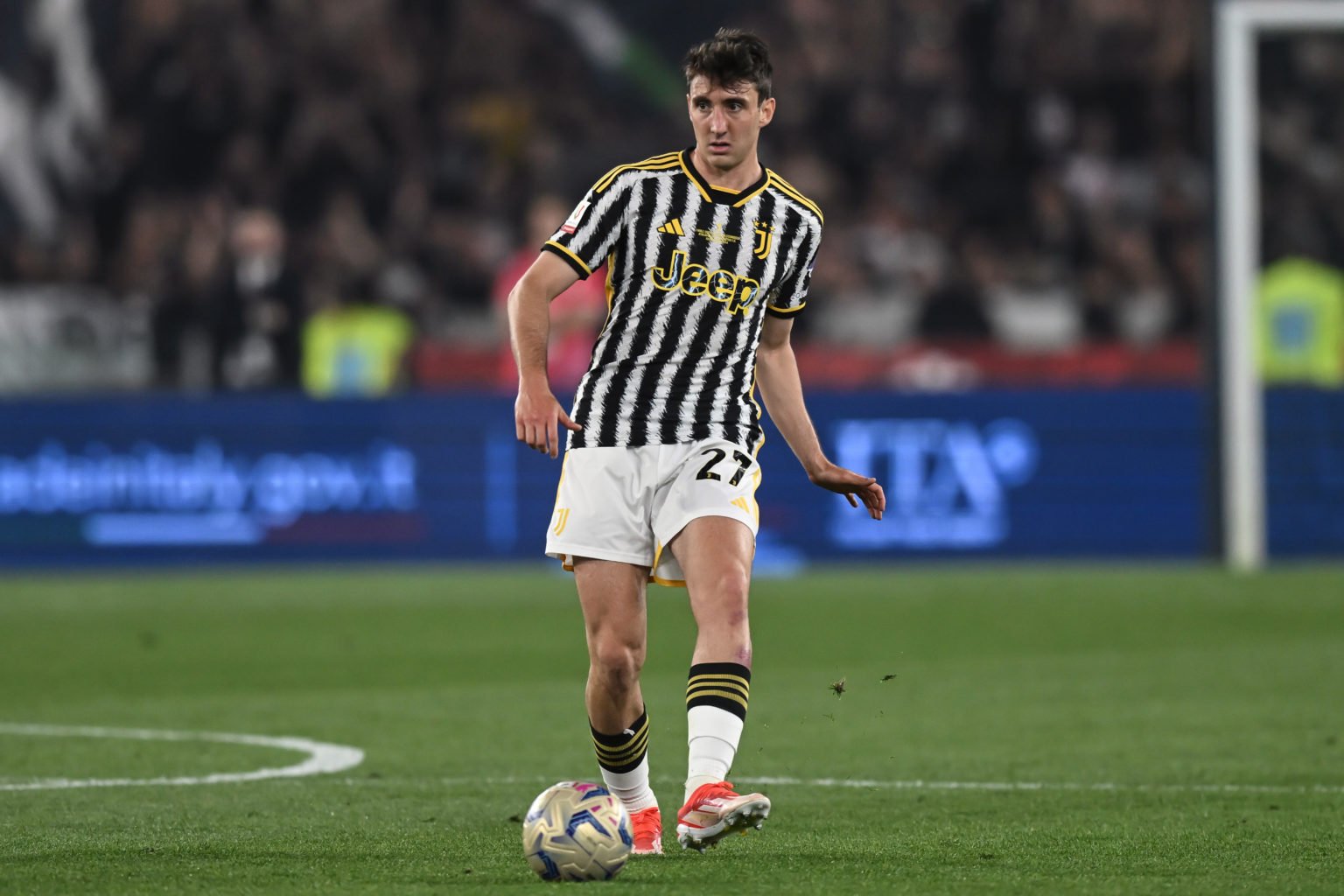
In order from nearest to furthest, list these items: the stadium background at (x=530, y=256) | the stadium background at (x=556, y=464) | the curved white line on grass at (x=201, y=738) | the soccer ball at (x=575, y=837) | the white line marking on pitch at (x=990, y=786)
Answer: the soccer ball at (x=575, y=837) → the stadium background at (x=556, y=464) → the white line marking on pitch at (x=990, y=786) → the curved white line on grass at (x=201, y=738) → the stadium background at (x=530, y=256)

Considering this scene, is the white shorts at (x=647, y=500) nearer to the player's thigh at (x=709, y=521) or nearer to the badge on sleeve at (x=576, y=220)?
the player's thigh at (x=709, y=521)

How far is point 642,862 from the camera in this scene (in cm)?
504

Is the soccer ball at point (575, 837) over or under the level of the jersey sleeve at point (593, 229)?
under

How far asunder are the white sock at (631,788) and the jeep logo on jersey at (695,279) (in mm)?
1119

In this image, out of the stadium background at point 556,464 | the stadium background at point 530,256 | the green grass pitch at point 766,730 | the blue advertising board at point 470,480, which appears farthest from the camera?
the stadium background at point 530,256

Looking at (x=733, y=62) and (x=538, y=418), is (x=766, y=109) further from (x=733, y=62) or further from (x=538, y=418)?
(x=538, y=418)

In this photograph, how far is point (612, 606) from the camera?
17.0 feet

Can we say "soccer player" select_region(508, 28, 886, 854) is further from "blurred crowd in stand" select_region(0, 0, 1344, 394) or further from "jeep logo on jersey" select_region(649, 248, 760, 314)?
"blurred crowd in stand" select_region(0, 0, 1344, 394)

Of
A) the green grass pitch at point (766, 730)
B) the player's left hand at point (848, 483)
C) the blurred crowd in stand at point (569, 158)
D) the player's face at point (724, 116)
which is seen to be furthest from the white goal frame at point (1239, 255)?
the player's face at point (724, 116)

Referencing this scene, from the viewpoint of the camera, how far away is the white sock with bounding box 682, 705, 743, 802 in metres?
4.96

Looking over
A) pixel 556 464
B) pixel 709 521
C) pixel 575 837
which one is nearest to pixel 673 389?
pixel 709 521

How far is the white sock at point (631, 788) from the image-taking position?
5375mm

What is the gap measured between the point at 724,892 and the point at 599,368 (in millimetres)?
1384

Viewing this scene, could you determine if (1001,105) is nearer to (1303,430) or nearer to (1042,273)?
(1042,273)
